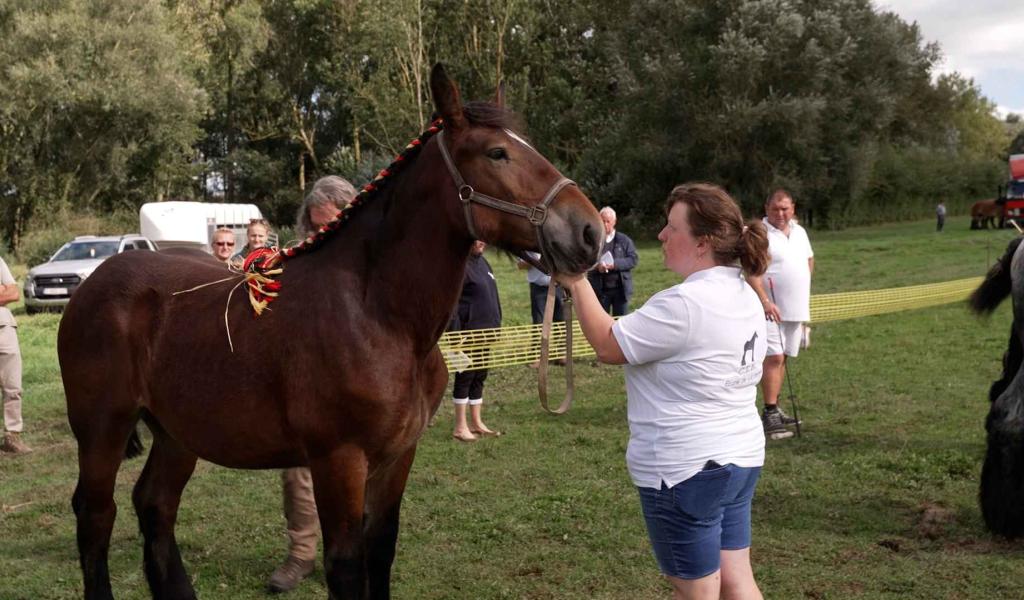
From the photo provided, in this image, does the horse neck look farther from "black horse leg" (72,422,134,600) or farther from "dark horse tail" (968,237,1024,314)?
"dark horse tail" (968,237,1024,314)

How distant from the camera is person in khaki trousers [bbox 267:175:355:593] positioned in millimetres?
4594

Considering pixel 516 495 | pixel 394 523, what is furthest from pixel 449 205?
pixel 516 495

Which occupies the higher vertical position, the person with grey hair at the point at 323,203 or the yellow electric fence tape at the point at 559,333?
the person with grey hair at the point at 323,203

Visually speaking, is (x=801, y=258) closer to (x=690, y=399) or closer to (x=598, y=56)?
(x=690, y=399)

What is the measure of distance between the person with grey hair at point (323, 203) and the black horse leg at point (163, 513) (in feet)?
4.31

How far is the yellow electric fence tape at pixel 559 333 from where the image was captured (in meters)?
8.18

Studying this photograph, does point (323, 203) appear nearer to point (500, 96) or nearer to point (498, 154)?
point (500, 96)

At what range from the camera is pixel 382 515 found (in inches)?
144

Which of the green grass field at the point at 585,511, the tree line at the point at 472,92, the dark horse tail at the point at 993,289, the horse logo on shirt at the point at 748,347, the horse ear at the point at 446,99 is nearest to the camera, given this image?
the horse logo on shirt at the point at 748,347

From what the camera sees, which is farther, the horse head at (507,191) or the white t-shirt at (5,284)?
the white t-shirt at (5,284)

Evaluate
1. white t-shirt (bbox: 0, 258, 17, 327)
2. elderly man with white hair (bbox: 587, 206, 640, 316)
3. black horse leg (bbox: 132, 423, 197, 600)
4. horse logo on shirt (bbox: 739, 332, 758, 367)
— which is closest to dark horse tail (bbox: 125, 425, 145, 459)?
black horse leg (bbox: 132, 423, 197, 600)

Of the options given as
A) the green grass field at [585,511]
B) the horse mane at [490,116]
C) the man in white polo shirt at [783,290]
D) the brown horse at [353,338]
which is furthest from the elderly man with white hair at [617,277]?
the horse mane at [490,116]

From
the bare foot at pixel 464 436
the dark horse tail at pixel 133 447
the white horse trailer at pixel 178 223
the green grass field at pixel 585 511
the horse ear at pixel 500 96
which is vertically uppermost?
the white horse trailer at pixel 178 223

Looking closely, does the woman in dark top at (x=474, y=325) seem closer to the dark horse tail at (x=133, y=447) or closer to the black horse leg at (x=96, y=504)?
the dark horse tail at (x=133, y=447)
